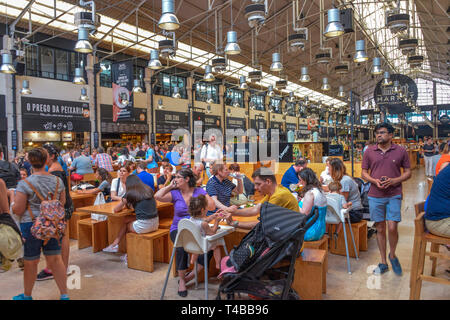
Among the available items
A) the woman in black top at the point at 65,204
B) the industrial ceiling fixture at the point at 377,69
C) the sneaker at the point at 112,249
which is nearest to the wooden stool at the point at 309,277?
the woman in black top at the point at 65,204

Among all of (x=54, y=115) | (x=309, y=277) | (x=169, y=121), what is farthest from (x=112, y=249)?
(x=169, y=121)

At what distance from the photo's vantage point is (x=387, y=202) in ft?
12.6

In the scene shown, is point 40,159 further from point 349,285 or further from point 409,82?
point 409,82

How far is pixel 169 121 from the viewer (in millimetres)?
A: 22516

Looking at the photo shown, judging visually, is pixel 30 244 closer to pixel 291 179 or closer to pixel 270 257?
pixel 270 257

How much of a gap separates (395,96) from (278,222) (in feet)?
49.3

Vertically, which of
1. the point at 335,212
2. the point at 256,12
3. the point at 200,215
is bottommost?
the point at 335,212

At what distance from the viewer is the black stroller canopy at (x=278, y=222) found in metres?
2.60

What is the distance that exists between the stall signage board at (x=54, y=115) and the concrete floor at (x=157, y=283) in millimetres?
A: 12609

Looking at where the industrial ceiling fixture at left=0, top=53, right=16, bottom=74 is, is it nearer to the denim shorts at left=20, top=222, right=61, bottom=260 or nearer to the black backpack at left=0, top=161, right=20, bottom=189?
the black backpack at left=0, top=161, right=20, bottom=189

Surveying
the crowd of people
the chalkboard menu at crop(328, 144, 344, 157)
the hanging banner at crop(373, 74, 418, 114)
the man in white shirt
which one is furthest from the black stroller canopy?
the hanging banner at crop(373, 74, 418, 114)

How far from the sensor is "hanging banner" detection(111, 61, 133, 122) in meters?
15.8

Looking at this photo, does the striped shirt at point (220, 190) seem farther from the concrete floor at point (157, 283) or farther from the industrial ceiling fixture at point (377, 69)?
A: the industrial ceiling fixture at point (377, 69)
